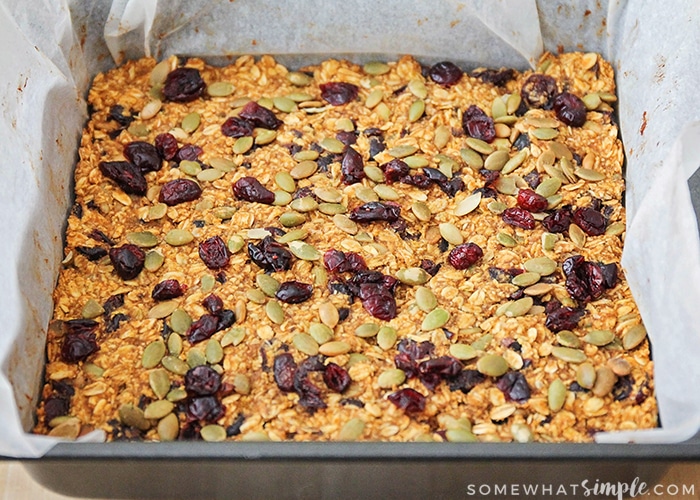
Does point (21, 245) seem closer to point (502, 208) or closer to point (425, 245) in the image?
point (425, 245)

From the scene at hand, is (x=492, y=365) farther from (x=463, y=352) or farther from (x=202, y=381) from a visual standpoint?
(x=202, y=381)

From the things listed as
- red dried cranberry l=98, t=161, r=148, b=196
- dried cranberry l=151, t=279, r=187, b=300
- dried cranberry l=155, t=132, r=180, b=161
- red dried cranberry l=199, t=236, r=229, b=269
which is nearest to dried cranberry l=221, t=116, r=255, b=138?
dried cranberry l=155, t=132, r=180, b=161

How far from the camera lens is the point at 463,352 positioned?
1850mm

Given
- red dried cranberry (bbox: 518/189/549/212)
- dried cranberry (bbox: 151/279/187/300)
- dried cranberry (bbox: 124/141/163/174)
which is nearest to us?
dried cranberry (bbox: 151/279/187/300)

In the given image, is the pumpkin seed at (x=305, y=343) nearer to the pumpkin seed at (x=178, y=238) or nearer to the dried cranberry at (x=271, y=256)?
the dried cranberry at (x=271, y=256)

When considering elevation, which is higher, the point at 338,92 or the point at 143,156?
the point at 338,92

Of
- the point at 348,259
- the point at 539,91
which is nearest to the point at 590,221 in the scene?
the point at 539,91

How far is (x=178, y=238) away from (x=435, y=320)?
62 centimetres

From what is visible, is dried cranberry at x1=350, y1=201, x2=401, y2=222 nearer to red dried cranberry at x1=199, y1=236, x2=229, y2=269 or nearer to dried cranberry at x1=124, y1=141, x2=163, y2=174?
red dried cranberry at x1=199, y1=236, x2=229, y2=269

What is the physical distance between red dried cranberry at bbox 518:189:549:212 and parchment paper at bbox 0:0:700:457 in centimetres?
20

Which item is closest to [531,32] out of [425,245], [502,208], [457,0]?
[457,0]

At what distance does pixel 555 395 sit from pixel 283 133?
3.15 feet

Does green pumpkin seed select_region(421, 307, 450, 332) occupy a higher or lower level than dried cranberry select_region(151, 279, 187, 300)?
lower

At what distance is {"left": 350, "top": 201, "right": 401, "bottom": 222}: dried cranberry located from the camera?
207cm
